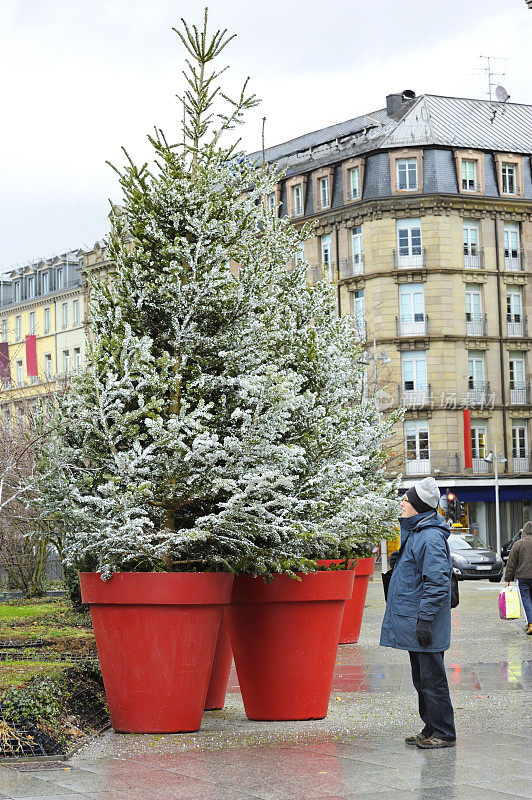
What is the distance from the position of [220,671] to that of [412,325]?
46033 mm

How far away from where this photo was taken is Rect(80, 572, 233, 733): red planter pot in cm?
830

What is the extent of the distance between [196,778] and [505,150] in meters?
52.9

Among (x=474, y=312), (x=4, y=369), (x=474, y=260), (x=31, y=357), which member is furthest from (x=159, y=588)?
(x=31, y=357)

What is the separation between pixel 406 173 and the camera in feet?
182

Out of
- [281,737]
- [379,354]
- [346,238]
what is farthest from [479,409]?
[281,737]

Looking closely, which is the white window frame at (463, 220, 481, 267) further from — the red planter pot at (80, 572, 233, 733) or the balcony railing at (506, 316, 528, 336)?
the red planter pot at (80, 572, 233, 733)

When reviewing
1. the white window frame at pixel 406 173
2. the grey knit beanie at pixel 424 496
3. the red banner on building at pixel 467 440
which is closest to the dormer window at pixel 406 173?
the white window frame at pixel 406 173

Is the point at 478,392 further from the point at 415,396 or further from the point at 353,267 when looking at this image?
the point at 353,267

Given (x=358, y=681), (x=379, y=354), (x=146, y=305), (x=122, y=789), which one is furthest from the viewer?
(x=379, y=354)

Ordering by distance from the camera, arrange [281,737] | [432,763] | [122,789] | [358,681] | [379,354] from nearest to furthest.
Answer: [122,789]
[432,763]
[281,737]
[358,681]
[379,354]

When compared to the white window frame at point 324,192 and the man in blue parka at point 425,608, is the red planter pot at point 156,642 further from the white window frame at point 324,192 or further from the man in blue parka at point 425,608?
the white window frame at point 324,192

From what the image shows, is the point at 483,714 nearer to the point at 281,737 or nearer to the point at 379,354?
the point at 281,737

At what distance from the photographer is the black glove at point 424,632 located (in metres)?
8.25

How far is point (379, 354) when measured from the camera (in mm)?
54062
